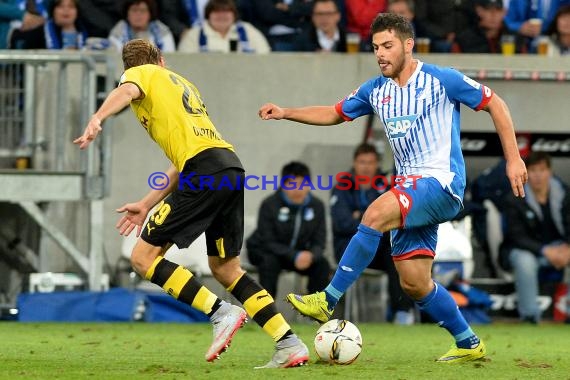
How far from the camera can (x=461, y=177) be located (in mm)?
7793

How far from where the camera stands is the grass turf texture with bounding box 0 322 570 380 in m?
7.18

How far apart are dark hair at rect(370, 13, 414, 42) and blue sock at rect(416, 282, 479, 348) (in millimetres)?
1538

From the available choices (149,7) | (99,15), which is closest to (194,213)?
(149,7)

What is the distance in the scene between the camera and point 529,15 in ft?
49.6

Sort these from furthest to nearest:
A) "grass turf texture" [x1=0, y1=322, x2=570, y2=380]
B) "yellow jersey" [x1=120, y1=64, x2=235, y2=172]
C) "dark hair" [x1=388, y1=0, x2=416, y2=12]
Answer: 1. "dark hair" [x1=388, y1=0, x2=416, y2=12]
2. "yellow jersey" [x1=120, y1=64, x2=235, y2=172]
3. "grass turf texture" [x1=0, y1=322, x2=570, y2=380]

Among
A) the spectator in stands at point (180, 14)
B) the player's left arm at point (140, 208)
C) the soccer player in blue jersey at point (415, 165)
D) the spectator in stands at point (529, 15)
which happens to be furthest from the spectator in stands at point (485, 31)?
the player's left arm at point (140, 208)

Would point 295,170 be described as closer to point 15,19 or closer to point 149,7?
point 149,7

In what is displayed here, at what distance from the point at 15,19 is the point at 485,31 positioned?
525cm

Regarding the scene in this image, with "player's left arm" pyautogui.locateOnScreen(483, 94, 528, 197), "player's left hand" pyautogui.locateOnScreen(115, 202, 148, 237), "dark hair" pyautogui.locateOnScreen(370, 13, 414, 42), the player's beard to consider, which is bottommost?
"player's left hand" pyautogui.locateOnScreen(115, 202, 148, 237)

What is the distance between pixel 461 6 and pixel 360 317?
3.90 m

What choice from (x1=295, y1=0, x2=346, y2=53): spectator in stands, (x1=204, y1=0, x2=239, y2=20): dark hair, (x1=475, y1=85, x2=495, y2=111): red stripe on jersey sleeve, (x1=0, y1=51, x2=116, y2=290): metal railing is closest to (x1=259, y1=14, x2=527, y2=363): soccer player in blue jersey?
(x1=475, y1=85, x2=495, y2=111): red stripe on jersey sleeve

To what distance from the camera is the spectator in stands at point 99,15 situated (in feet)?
47.0

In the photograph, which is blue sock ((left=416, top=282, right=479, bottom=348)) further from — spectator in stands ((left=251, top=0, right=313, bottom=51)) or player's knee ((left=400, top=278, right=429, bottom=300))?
spectator in stands ((left=251, top=0, right=313, bottom=51))

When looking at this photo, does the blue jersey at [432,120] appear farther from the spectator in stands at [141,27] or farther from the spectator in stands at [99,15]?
the spectator in stands at [99,15]
